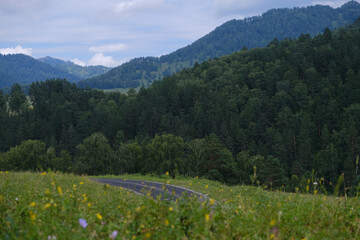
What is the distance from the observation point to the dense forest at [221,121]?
6456 centimetres

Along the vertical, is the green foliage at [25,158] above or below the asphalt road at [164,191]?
below

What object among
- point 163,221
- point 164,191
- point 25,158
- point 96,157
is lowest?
point 96,157

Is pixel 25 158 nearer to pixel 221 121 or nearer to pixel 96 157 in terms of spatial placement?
pixel 96 157

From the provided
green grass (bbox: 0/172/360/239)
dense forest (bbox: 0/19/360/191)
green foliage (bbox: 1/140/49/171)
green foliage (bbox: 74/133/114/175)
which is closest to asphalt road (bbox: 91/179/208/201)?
green grass (bbox: 0/172/360/239)

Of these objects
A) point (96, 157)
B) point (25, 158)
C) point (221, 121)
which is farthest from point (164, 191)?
point (221, 121)

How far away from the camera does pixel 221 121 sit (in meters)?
105

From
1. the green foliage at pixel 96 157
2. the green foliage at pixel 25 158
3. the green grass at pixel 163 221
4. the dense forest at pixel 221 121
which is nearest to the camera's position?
the green grass at pixel 163 221

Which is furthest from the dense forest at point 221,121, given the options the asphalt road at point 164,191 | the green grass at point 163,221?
the green grass at point 163,221

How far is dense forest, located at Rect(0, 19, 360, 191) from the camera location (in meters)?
64.6

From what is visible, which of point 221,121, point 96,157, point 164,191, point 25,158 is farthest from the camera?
point 221,121

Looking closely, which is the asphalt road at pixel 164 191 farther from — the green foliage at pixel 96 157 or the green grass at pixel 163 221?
the green foliage at pixel 96 157

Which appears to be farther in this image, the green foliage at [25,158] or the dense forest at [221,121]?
the dense forest at [221,121]

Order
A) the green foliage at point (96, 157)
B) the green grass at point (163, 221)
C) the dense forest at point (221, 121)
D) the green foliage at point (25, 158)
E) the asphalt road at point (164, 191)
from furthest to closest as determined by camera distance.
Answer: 1. the green foliage at point (96, 157)
2. the dense forest at point (221, 121)
3. the green foliage at point (25, 158)
4. the asphalt road at point (164, 191)
5. the green grass at point (163, 221)

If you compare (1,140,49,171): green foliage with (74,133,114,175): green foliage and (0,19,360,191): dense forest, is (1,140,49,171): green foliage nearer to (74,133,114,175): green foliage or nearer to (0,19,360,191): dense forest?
(0,19,360,191): dense forest
